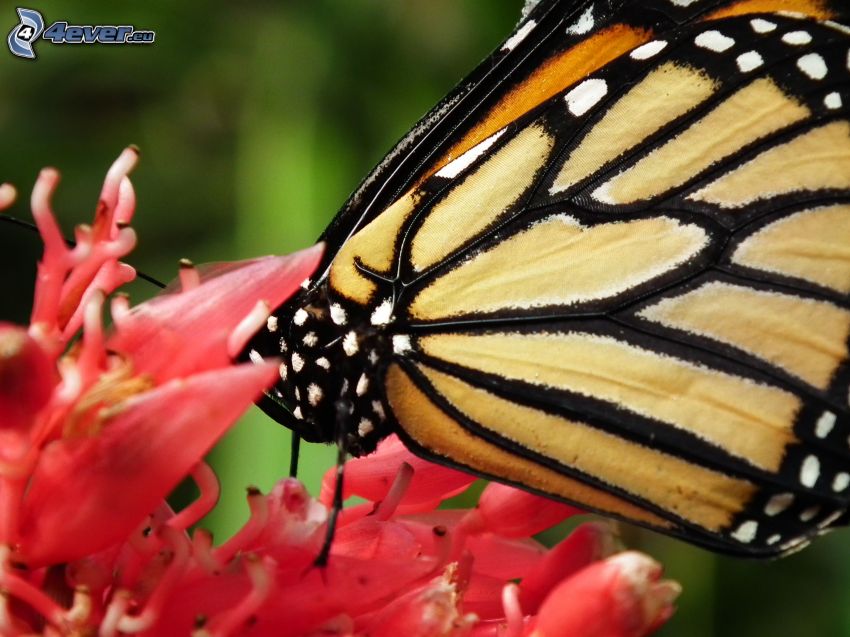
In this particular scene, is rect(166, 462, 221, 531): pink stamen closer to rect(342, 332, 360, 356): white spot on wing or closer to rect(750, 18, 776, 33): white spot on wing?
rect(342, 332, 360, 356): white spot on wing

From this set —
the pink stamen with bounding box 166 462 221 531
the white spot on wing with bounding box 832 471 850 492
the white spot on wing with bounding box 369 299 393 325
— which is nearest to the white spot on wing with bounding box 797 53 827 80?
the white spot on wing with bounding box 832 471 850 492

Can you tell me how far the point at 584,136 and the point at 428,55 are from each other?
126 centimetres

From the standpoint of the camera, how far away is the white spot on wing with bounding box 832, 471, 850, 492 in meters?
1.72

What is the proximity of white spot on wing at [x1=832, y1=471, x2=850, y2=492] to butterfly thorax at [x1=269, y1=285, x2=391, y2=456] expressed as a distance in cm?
61

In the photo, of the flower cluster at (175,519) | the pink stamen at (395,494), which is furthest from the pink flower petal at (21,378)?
the pink stamen at (395,494)

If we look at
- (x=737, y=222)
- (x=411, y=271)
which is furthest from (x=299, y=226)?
(x=737, y=222)

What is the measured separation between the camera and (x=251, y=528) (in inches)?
56.9

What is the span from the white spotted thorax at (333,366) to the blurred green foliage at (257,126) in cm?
97

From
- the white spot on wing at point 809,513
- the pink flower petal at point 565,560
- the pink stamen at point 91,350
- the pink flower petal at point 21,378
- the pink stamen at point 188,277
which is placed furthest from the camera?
the white spot on wing at point 809,513

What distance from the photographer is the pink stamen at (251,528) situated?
1.43 m

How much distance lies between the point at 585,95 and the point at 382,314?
1.41 ft

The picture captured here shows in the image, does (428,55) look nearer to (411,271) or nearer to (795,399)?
(411,271)

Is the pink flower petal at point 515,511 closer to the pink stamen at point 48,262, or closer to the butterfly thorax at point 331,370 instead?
the butterfly thorax at point 331,370

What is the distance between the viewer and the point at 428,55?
304 cm
